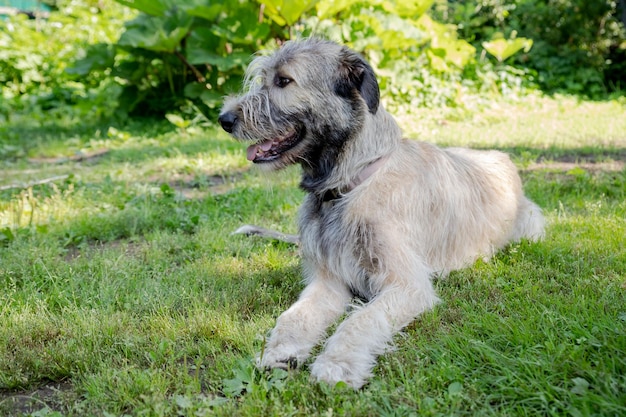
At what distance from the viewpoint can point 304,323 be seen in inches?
130

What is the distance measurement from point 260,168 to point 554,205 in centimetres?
295

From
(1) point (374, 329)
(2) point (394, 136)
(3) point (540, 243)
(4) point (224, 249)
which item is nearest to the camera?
(1) point (374, 329)

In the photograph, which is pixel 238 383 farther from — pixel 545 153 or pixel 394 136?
pixel 545 153

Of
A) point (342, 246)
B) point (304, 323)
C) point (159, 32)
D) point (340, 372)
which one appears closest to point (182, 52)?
point (159, 32)

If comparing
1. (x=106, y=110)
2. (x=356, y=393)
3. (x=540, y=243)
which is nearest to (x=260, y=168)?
(x=356, y=393)

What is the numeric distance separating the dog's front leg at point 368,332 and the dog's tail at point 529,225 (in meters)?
1.47

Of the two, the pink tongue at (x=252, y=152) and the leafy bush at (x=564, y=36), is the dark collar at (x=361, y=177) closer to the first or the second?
the pink tongue at (x=252, y=152)

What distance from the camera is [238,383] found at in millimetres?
2742

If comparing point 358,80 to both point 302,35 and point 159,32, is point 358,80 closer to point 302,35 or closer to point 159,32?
point 302,35

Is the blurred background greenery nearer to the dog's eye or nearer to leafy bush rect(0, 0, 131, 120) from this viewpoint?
leafy bush rect(0, 0, 131, 120)

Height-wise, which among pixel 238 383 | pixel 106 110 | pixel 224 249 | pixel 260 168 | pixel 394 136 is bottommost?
pixel 106 110

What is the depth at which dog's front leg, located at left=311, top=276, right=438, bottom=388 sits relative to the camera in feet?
9.22

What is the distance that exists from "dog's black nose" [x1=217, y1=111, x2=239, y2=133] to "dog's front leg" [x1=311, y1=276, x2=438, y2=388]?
143 centimetres

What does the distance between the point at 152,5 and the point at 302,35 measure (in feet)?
8.03
